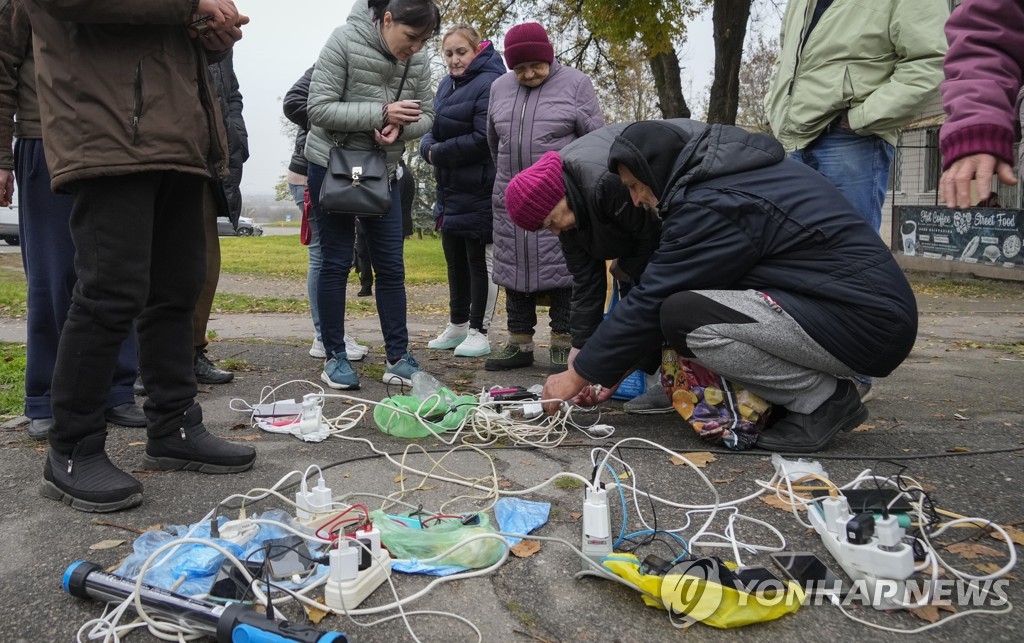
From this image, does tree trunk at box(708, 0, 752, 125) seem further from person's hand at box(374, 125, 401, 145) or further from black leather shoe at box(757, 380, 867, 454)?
black leather shoe at box(757, 380, 867, 454)

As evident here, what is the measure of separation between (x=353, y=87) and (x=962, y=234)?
13001 mm

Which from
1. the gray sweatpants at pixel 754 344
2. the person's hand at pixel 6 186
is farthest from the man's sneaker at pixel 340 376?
the gray sweatpants at pixel 754 344

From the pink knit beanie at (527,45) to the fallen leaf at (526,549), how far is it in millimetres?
3131

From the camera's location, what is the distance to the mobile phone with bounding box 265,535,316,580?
1940 mm

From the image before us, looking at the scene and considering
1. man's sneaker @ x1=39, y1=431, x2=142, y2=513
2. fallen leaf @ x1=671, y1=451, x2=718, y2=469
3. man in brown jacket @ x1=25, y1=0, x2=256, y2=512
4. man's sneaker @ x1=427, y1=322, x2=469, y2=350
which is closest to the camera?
man in brown jacket @ x1=25, y1=0, x2=256, y2=512

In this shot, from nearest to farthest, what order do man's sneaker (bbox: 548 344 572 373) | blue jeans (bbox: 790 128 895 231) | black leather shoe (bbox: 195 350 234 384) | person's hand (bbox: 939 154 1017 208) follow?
person's hand (bbox: 939 154 1017 208) → blue jeans (bbox: 790 128 895 231) → black leather shoe (bbox: 195 350 234 384) → man's sneaker (bbox: 548 344 572 373)

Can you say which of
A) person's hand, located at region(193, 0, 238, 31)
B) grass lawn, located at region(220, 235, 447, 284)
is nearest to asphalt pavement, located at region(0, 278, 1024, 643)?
person's hand, located at region(193, 0, 238, 31)

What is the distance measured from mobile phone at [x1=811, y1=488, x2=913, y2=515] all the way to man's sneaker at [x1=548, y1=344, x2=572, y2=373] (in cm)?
→ 251

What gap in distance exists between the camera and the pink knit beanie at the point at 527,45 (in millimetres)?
4516

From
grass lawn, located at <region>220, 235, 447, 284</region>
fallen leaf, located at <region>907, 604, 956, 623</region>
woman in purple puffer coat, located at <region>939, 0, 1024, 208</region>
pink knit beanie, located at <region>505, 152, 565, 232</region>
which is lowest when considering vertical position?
grass lawn, located at <region>220, 235, 447, 284</region>

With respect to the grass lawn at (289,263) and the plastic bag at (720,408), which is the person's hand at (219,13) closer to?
the plastic bag at (720,408)

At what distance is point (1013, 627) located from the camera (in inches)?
69.3

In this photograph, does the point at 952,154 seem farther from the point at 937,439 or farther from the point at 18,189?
the point at 18,189

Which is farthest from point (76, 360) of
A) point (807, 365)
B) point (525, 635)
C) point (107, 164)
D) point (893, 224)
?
point (893, 224)
